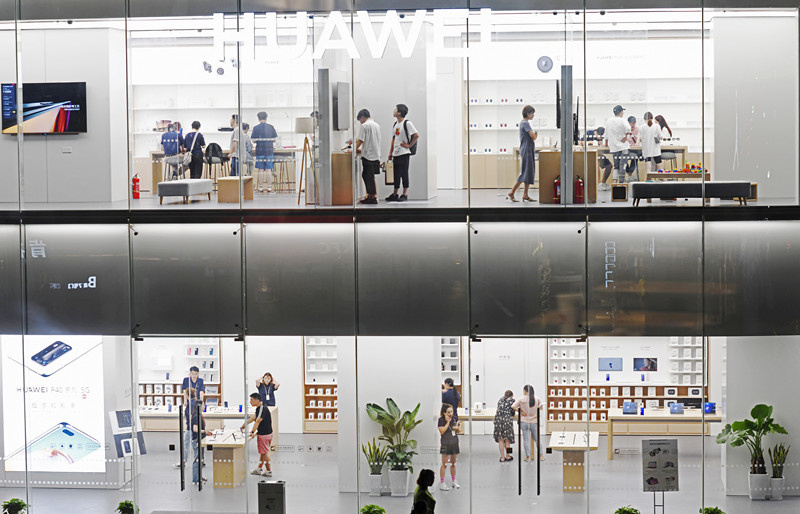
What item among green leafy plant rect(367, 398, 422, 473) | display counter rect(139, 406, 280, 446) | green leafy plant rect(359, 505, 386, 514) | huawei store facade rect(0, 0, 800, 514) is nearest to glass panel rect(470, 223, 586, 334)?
huawei store facade rect(0, 0, 800, 514)

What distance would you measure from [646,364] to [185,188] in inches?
242

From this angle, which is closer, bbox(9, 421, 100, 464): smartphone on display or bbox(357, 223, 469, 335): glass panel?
bbox(357, 223, 469, 335): glass panel

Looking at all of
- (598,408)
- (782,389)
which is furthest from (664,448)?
(782,389)

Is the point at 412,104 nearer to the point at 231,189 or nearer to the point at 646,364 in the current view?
the point at 231,189

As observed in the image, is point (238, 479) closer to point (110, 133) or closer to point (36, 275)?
point (36, 275)

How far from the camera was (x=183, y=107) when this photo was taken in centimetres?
1245

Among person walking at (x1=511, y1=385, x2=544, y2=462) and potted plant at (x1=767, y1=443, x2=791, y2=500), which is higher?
person walking at (x1=511, y1=385, x2=544, y2=462)

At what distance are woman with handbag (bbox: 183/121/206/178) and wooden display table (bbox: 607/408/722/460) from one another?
602cm

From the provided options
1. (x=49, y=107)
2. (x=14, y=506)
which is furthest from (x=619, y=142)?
(x=14, y=506)

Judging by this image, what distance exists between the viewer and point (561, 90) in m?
12.1

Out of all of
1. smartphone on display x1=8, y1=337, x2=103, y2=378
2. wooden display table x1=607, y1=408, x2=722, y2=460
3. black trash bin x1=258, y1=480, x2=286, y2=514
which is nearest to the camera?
black trash bin x1=258, y1=480, x2=286, y2=514

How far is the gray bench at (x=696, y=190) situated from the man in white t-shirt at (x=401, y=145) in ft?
9.38

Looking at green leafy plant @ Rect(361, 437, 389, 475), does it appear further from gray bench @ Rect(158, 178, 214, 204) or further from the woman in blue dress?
gray bench @ Rect(158, 178, 214, 204)

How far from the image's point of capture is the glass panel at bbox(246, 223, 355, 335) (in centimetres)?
1227
